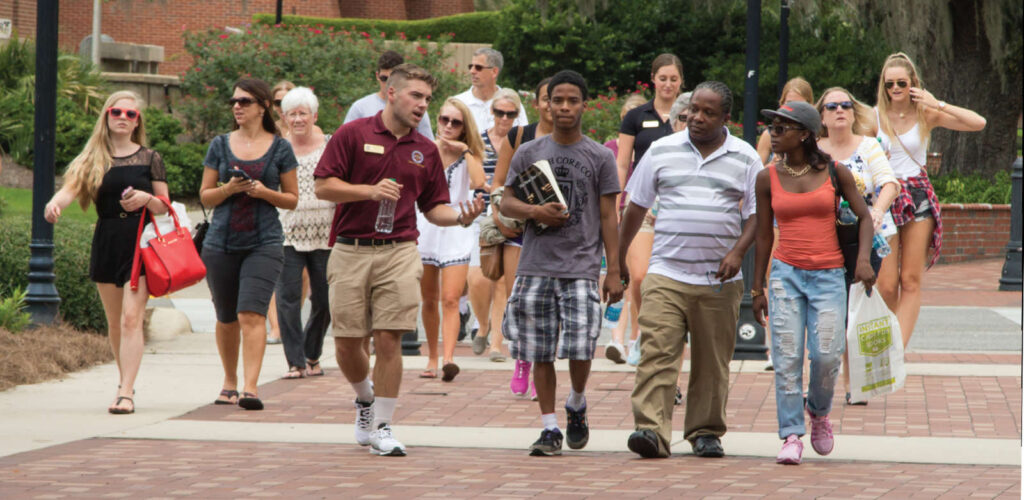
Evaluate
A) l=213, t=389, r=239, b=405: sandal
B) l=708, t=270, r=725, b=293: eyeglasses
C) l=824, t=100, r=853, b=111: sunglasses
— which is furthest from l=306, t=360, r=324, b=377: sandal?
l=824, t=100, r=853, b=111: sunglasses

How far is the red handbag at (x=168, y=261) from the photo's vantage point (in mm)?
8164

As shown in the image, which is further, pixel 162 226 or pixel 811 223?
pixel 162 226

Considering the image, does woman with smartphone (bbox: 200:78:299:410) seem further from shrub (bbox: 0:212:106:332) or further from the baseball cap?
the baseball cap

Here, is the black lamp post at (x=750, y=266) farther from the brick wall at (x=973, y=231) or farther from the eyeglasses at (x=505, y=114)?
the brick wall at (x=973, y=231)

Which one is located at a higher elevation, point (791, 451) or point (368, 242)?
point (368, 242)

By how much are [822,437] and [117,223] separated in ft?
13.8

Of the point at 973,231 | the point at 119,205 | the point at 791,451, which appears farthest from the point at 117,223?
the point at 973,231

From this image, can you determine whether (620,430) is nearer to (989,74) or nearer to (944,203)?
(944,203)

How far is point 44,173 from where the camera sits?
34.9 feet

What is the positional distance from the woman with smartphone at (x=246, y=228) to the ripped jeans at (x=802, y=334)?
119 inches

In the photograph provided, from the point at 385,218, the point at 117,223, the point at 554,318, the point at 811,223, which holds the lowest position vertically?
the point at 554,318

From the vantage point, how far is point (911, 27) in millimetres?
22156

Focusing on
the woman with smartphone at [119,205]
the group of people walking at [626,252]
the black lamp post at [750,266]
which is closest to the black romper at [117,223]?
the woman with smartphone at [119,205]

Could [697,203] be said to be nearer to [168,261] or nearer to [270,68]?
[168,261]
